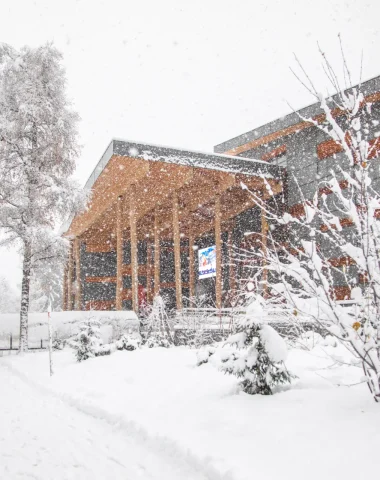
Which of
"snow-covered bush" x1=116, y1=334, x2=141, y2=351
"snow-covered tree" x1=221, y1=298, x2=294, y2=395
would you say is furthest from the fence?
"snow-covered tree" x1=221, y1=298, x2=294, y2=395

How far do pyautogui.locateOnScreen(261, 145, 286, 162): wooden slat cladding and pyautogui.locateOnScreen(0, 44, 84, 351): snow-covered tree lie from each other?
1231 centimetres

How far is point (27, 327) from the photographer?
54.1 ft

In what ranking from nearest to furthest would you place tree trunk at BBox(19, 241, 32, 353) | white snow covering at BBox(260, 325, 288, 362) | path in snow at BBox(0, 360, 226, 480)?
path in snow at BBox(0, 360, 226, 480) → white snow covering at BBox(260, 325, 288, 362) → tree trunk at BBox(19, 241, 32, 353)

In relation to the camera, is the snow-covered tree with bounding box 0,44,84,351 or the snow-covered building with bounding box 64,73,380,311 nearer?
the snow-covered tree with bounding box 0,44,84,351

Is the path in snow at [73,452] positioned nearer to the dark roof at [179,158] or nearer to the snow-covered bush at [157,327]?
the snow-covered bush at [157,327]

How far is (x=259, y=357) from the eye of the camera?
5828 mm

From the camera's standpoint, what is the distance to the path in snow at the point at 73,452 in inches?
154

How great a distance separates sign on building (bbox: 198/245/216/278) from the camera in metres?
30.5

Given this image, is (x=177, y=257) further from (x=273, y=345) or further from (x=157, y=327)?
(x=273, y=345)

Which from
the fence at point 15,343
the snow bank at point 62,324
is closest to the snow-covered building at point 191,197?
the snow bank at point 62,324

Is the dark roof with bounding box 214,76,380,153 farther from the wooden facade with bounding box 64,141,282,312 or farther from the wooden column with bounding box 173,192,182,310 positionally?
the wooden column with bounding box 173,192,182,310

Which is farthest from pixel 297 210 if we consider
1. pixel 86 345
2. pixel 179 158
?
pixel 86 345

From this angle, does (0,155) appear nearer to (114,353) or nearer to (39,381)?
(114,353)

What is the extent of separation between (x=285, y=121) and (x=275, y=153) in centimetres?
223
